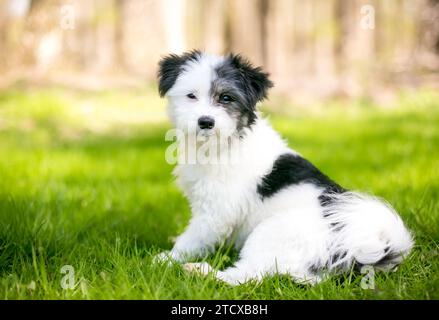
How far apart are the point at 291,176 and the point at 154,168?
3284 mm

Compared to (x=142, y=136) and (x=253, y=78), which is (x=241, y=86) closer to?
(x=253, y=78)

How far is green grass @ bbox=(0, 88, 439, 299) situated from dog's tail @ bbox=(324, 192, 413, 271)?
12 centimetres

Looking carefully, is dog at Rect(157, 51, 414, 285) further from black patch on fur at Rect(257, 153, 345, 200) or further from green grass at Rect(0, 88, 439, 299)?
green grass at Rect(0, 88, 439, 299)

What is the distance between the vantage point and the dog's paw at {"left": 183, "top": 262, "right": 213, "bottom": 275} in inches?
116

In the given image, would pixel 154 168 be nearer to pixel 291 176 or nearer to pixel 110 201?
pixel 110 201

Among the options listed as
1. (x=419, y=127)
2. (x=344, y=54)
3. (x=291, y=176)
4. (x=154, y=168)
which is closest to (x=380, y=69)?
(x=344, y=54)

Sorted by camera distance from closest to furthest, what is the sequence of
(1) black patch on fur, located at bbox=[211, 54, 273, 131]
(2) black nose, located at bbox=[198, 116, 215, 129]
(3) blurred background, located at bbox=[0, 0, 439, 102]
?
(2) black nose, located at bbox=[198, 116, 215, 129] → (1) black patch on fur, located at bbox=[211, 54, 273, 131] → (3) blurred background, located at bbox=[0, 0, 439, 102]

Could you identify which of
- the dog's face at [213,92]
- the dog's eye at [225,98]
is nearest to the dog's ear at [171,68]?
the dog's face at [213,92]

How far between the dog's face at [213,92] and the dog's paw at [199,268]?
2.55 ft

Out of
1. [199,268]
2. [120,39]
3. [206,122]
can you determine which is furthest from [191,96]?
[120,39]

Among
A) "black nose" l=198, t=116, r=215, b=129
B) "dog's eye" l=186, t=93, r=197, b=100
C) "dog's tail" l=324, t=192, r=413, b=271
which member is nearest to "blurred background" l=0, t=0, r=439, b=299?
"dog's tail" l=324, t=192, r=413, b=271

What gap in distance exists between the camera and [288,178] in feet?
10.9

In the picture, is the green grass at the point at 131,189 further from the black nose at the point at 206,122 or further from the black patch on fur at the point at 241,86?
the black patch on fur at the point at 241,86

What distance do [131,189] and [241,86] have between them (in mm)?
2379
